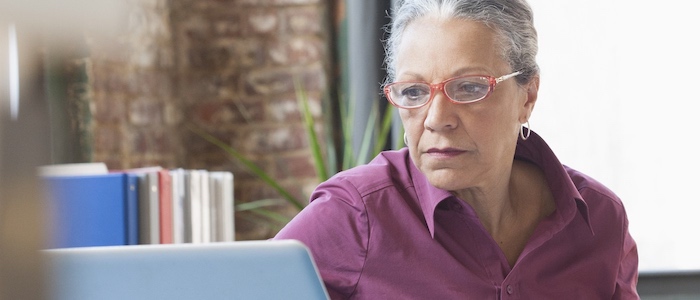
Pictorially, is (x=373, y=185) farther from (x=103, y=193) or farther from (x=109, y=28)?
(x=109, y=28)

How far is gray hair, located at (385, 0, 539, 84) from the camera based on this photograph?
4.70 ft

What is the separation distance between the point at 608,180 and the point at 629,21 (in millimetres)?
532

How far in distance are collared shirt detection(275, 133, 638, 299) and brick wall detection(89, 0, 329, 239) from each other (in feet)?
4.90

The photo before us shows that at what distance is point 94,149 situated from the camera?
2.62m

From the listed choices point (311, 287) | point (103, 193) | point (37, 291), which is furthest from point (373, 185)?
point (37, 291)

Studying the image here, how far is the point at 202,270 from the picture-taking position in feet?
2.39

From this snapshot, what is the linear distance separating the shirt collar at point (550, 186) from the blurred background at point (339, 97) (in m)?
1.06

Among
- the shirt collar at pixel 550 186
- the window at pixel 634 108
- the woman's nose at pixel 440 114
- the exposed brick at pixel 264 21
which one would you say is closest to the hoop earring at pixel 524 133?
the shirt collar at pixel 550 186

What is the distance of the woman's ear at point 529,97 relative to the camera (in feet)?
5.11

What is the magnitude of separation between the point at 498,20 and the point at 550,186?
35cm

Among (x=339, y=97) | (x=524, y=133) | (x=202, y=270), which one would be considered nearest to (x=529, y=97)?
(x=524, y=133)

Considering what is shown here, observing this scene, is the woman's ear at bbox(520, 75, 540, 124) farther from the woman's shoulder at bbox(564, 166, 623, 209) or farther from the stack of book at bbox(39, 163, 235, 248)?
the stack of book at bbox(39, 163, 235, 248)

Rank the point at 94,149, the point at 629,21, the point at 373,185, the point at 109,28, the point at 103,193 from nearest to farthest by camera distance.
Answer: the point at 109,28
the point at 373,185
the point at 103,193
the point at 94,149
the point at 629,21

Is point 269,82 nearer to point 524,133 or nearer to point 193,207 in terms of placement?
point 193,207
